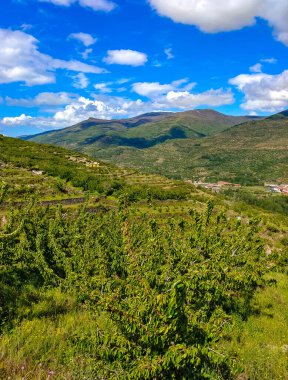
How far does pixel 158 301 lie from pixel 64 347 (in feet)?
8.15

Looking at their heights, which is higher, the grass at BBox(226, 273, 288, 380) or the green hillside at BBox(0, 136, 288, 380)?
the green hillside at BBox(0, 136, 288, 380)

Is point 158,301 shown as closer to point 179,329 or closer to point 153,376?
point 179,329

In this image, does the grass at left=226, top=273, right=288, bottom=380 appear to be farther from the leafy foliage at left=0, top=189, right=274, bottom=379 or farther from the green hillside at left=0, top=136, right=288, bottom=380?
the leafy foliage at left=0, top=189, right=274, bottom=379

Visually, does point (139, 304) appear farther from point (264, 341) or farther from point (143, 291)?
point (264, 341)

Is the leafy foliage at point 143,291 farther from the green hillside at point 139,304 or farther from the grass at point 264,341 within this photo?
the grass at point 264,341

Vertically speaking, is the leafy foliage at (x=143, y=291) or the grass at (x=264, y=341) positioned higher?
the leafy foliage at (x=143, y=291)

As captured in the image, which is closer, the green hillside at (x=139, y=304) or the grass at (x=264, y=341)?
the green hillside at (x=139, y=304)

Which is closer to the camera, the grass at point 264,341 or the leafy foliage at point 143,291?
the leafy foliage at point 143,291

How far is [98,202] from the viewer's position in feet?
137

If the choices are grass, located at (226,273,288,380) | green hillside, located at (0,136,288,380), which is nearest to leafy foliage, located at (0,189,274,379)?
green hillside, located at (0,136,288,380)

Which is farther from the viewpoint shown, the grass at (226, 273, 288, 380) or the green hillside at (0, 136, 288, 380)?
the grass at (226, 273, 288, 380)

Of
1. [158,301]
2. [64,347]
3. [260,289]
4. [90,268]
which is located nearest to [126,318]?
[158,301]

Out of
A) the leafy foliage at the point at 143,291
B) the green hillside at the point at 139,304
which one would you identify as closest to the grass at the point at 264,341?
the green hillside at the point at 139,304

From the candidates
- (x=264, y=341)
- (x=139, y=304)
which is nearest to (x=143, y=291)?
(x=139, y=304)
